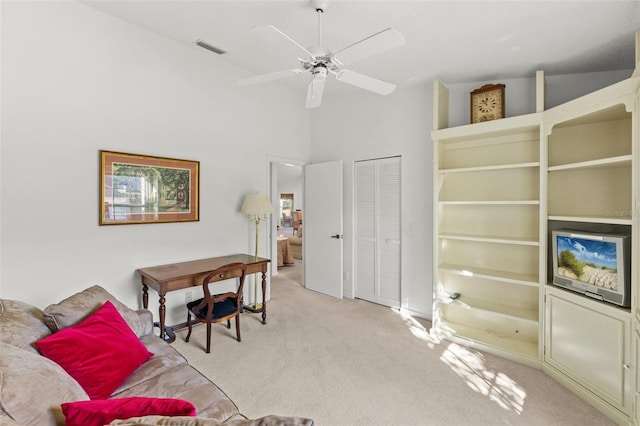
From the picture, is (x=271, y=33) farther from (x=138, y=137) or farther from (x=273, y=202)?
(x=273, y=202)

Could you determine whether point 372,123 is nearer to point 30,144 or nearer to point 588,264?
point 588,264

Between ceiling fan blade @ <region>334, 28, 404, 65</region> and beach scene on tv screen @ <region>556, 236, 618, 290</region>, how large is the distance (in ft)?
6.69

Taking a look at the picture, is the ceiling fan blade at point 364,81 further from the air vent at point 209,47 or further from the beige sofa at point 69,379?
the beige sofa at point 69,379

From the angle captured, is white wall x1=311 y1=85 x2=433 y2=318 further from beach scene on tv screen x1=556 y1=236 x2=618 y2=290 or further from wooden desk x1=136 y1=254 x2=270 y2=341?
wooden desk x1=136 y1=254 x2=270 y2=341

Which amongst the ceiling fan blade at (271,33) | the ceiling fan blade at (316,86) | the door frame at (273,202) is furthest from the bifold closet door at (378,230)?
the ceiling fan blade at (271,33)

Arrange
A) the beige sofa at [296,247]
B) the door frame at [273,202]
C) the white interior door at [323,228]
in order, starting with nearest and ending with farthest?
the door frame at [273,202] < the white interior door at [323,228] < the beige sofa at [296,247]

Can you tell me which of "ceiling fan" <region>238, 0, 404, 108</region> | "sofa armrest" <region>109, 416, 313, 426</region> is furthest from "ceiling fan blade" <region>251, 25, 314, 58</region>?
"sofa armrest" <region>109, 416, 313, 426</region>

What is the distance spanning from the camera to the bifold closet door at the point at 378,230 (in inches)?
156

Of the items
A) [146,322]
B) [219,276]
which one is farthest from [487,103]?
[146,322]

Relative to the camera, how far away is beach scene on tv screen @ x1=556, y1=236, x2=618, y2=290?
206 cm

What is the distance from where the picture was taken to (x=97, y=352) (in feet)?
5.13

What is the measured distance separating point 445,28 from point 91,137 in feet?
10.7

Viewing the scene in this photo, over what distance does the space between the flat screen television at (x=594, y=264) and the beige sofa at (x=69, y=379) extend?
95.4 inches

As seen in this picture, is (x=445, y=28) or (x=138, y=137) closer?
(x=445, y=28)
